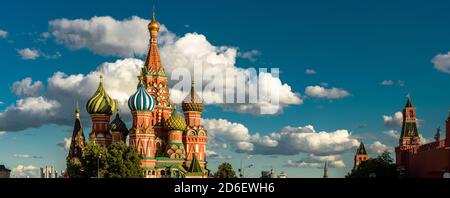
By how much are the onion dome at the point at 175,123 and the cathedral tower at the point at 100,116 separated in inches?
274

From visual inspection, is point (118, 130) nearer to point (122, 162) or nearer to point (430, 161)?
point (122, 162)

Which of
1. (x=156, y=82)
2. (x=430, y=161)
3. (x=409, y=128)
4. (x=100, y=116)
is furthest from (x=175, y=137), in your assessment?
(x=409, y=128)

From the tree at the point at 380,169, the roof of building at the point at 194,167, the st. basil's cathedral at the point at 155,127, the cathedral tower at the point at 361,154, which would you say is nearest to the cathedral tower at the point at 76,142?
the st. basil's cathedral at the point at 155,127

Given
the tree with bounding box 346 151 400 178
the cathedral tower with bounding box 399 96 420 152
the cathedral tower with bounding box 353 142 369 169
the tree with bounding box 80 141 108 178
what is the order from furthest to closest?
1. the cathedral tower with bounding box 353 142 369 169
2. the cathedral tower with bounding box 399 96 420 152
3. the tree with bounding box 346 151 400 178
4. the tree with bounding box 80 141 108 178

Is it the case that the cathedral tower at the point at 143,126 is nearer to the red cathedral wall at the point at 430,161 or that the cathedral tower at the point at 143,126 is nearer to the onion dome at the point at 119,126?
the onion dome at the point at 119,126

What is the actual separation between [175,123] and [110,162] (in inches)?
627

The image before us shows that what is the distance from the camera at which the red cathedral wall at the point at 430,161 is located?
50.1m

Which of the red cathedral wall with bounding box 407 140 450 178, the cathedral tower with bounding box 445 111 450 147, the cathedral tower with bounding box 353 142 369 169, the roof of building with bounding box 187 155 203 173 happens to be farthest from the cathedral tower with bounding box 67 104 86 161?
the cathedral tower with bounding box 353 142 369 169

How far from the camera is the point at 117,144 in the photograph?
63.5m

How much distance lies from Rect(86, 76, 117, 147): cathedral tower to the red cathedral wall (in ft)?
113

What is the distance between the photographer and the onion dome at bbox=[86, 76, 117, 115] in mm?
77312

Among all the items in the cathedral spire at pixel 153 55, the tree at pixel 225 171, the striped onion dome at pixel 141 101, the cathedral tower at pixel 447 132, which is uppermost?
the cathedral spire at pixel 153 55

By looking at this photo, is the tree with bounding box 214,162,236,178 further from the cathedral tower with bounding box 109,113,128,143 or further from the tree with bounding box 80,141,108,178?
the tree with bounding box 80,141,108,178
